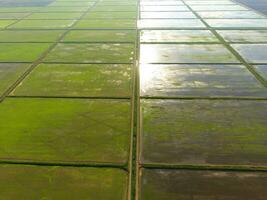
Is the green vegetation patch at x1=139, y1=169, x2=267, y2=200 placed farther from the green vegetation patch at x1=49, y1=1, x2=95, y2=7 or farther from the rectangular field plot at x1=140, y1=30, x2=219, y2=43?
the green vegetation patch at x1=49, y1=1, x2=95, y2=7

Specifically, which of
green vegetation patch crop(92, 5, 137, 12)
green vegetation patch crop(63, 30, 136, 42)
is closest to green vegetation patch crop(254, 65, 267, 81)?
green vegetation patch crop(63, 30, 136, 42)

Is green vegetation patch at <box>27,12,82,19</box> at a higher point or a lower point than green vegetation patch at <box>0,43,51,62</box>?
lower

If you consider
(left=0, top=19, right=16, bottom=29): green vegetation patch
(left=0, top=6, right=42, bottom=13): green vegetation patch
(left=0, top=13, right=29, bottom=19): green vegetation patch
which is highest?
(left=0, top=19, right=16, bottom=29): green vegetation patch

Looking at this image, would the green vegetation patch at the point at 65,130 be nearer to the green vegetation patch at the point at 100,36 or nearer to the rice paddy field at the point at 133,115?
the rice paddy field at the point at 133,115

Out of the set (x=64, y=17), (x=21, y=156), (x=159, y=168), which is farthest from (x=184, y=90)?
(x=64, y=17)

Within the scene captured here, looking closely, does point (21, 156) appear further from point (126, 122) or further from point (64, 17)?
point (64, 17)

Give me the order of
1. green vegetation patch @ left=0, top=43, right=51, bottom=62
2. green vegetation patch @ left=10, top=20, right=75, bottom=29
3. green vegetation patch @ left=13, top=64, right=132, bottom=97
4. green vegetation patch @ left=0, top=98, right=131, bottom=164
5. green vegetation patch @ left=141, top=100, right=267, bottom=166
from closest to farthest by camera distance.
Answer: green vegetation patch @ left=141, top=100, right=267, bottom=166, green vegetation patch @ left=0, top=98, right=131, bottom=164, green vegetation patch @ left=13, top=64, right=132, bottom=97, green vegetation patch @ left=0, top=43, right=51, bottom=62, green vegetation patch @ left=10, top=20, right=75, bottom=29

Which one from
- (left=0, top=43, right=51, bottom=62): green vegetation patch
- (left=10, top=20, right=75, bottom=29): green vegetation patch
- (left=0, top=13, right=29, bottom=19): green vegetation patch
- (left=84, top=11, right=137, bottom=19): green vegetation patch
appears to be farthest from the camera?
(left=0, top=13, right=29, bottom=19): green vegetation patch

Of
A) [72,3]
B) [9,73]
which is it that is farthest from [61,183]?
[72,3]
